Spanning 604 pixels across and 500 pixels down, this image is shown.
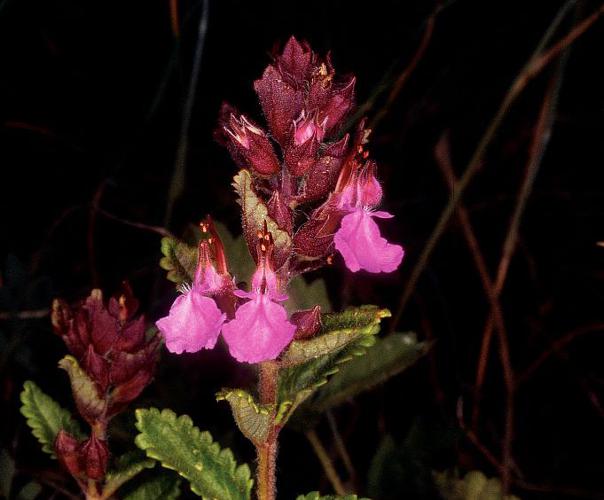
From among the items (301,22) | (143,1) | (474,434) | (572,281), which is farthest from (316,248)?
(143,1)

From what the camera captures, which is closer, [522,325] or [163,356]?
[163,356]

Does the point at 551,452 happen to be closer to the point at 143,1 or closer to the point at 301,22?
the point at 301,22

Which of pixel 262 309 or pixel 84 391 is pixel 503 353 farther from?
pixel 84 391

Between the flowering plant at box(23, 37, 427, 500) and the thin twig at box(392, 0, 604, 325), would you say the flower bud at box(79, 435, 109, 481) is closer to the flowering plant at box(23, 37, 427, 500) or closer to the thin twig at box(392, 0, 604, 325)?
the flowering plant at box(23, 37, 427, 500)

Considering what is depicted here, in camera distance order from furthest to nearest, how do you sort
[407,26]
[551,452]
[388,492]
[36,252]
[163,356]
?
[407,26], [36,252], [551,452], [163,356], [388,492]

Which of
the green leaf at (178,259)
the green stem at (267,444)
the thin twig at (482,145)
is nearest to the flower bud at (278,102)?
the green leaf at (178,259)

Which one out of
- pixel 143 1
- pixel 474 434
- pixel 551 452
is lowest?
pixel 551 452

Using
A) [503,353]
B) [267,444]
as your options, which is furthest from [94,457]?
[503,353]
